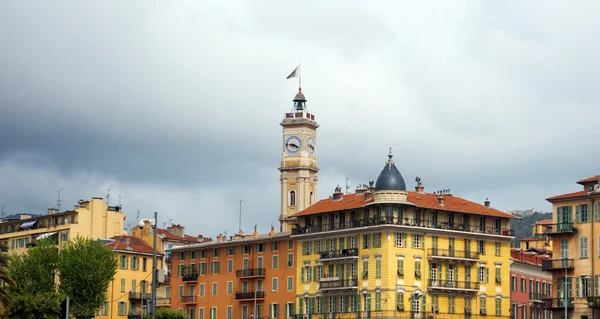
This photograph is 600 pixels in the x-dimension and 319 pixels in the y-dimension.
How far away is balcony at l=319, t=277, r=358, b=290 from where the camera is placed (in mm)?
139500

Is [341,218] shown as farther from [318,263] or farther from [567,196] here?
[567,196]

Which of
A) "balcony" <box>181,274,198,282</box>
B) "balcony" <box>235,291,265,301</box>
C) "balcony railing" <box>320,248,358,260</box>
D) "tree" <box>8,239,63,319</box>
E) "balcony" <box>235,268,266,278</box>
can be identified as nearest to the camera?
"balcony railing" <box>320,248,358,260</box>

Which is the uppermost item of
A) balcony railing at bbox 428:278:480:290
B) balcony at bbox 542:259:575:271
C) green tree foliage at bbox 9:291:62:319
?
balcony at bbox 542:259:575:271

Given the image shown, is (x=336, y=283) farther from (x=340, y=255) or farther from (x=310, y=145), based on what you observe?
(x=310, y=145)

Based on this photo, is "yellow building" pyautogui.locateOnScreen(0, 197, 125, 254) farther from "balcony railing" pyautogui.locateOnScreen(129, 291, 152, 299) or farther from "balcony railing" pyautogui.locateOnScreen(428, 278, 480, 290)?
"balcony railing" pyautogui.locateOnScreen(428, 278, 480, 290)

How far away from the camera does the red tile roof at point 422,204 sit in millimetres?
141125

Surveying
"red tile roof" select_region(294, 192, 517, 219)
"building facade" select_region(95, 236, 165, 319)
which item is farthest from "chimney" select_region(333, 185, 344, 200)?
"building facade" select_region(95, 236, 165, 319)

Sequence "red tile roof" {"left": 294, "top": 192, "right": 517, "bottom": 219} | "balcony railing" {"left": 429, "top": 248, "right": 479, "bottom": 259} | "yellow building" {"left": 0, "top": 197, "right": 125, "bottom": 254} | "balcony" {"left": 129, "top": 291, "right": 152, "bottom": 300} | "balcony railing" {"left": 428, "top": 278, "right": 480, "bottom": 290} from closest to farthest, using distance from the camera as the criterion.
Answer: "balcony railing" {"left": 428, "top": 278, "right": 480, "bottom": 290} < "balcony railing" {"left": 429, "top": 248, "right": 479, "bottom": 259} < "red tile roof" {"left": 294, "top": 192, "right": 517, "bottom": 219} < "balcony" {"left": 129, "top": 291, "right": 152, "bottom": 300} < "yellow building" {"left": 0, "top": 197, "right": 125, "bottom": 254}

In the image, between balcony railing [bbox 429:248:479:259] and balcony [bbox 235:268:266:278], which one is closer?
balcony railing [bbox 429:248:479:259]

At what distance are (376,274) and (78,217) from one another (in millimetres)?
53082

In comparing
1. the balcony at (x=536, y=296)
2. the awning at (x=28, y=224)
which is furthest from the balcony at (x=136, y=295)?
the balcony at (x=536, y=296)

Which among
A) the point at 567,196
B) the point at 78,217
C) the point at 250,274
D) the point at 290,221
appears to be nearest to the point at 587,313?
the point at 567,196

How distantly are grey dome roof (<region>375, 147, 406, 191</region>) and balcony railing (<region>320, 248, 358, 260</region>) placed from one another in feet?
24.6

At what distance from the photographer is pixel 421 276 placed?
138250mm
